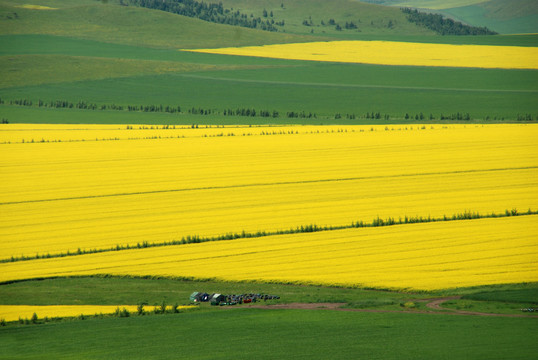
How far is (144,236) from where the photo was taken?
1473 inches

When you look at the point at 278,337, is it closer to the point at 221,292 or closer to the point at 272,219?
the point at 221,292

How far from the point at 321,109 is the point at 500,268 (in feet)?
178

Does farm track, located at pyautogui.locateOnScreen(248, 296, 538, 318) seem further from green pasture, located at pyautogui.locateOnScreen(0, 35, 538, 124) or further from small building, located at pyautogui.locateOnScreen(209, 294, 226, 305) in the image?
green pasture, located at pyautogui.locateOnScreen(0, 35, 538, 124)

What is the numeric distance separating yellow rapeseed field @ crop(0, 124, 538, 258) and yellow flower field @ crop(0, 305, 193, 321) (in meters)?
5.37

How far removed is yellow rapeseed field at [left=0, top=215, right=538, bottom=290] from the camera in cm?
3100

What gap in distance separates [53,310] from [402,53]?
337ft

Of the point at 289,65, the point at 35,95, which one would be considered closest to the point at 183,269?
the point at 35,95

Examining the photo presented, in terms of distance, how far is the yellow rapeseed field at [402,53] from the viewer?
375 feet

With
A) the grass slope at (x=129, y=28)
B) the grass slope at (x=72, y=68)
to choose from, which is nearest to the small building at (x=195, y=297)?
the grass slope at (x=72, y=68)

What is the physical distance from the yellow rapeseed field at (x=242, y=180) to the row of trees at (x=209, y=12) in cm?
9774

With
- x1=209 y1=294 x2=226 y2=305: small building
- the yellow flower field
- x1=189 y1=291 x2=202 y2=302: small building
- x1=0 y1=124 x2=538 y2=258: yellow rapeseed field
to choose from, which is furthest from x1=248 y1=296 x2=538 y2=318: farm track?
x1=0 y1=124 x2=538 y2=258: yellow rapeseed field

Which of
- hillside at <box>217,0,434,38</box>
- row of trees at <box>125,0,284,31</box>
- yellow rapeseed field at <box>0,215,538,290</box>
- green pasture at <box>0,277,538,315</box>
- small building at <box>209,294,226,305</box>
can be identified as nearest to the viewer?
green pasture at <box>0,277,538,315</box>

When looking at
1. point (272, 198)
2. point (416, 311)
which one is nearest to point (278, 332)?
point (416, 311)

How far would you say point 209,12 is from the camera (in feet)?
562
